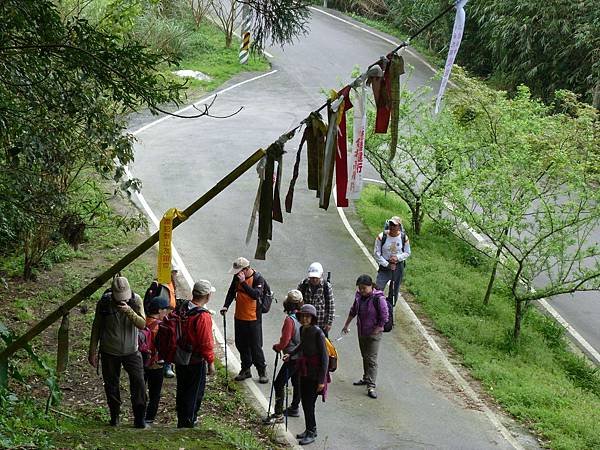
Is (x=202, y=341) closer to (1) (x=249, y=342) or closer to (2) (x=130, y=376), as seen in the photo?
(2) (x=130, y=376)

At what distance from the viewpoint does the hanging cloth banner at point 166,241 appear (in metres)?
5.85

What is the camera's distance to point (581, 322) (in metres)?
16.4

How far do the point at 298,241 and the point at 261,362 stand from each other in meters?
6.16

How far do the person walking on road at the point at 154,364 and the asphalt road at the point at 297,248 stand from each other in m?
1.68

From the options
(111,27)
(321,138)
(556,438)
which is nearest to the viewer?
(321,138)

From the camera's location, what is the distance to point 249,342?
11.0 metres

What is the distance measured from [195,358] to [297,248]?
7.92m

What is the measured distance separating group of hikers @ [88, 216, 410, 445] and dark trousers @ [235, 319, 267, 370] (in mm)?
12

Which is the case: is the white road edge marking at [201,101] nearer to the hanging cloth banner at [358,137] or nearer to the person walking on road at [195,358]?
the person walking on road at [195,358]

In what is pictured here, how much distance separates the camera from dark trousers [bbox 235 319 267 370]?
11.0 meters

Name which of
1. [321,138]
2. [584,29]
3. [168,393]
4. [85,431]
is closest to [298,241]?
[168,393]

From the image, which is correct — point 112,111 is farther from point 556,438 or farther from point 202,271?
point 556,438

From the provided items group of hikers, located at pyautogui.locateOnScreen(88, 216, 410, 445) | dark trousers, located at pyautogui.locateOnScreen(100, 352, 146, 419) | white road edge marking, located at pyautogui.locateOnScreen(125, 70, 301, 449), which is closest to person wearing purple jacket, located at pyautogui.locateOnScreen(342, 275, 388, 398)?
group of hikers, located at pyautogui.locateOnScreen(88, 216, 410, 445)

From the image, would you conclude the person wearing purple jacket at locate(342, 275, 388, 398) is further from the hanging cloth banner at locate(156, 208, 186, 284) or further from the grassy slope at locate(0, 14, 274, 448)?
the hanging cloth banner at locate(156, 208, 186, 284)
